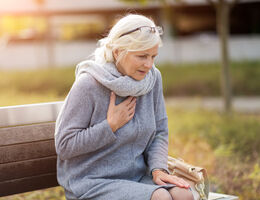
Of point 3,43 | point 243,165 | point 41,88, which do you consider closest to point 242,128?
point 243,165

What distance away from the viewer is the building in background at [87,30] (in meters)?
18.8

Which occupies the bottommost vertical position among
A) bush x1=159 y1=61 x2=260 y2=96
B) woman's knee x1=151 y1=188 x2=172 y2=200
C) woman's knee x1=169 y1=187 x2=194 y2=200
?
bush x1=159 y1=61 x2=260 y2=96

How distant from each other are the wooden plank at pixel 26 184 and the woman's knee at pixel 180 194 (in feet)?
2.96

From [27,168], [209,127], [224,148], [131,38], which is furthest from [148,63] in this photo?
[209,127]

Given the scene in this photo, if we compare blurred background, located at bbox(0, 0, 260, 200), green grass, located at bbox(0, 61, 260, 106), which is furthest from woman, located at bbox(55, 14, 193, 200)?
green grass, located at bbox(0, 61, 260, 106)

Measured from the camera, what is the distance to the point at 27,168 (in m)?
3.23

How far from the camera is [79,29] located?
75.3ft

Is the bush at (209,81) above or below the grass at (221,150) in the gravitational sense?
below

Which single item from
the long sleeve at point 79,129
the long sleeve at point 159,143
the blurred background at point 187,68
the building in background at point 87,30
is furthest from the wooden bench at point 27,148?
the building in background at point 87,30

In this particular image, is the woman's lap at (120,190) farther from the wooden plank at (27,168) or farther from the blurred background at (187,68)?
the blurred background at (187,68)

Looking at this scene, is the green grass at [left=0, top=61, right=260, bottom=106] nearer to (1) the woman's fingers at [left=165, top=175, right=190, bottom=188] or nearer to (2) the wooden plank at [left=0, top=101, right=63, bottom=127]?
(2) the wooden plank at [left=0, top=101, right=63, bottom=127]

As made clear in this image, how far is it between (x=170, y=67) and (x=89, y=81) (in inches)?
501

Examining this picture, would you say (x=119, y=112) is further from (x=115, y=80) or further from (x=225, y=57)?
(x=225, y=57)

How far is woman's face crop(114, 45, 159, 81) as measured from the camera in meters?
2.86
